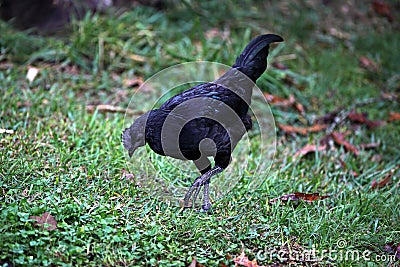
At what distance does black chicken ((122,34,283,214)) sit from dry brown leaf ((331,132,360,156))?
1.81 m

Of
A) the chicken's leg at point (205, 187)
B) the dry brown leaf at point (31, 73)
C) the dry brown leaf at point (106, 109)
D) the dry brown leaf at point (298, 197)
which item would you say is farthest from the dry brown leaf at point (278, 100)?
the dry brown leaf at point (31, 73)

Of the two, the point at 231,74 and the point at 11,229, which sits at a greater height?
the point at 231,74

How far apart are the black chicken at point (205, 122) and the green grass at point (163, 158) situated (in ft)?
1.48

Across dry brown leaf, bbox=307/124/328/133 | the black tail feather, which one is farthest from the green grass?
the black tail feather

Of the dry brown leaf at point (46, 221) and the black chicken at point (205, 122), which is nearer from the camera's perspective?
the dry brown leaf at point (46, 221)

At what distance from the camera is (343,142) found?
18.3ft

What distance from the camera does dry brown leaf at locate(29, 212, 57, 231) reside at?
3353mm

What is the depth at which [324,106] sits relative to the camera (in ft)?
21.4

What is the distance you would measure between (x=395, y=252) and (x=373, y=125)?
102 inches

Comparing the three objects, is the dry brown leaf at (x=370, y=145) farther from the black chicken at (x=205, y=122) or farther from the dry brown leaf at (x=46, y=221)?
the dry brown leaf at (x=46, y=221)

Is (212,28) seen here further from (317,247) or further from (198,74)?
(317,247)

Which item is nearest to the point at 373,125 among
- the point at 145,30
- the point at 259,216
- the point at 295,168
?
the point at 295,168

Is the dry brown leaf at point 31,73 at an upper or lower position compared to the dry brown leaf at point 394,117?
upper

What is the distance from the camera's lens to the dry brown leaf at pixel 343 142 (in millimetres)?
5513
